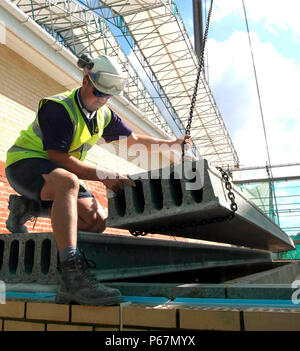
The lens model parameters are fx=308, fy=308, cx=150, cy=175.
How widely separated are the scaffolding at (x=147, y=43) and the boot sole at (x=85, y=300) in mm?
9308

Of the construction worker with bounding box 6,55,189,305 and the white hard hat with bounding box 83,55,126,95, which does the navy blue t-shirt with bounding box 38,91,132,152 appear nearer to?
the construction worker with bounding box 6,55,189,305

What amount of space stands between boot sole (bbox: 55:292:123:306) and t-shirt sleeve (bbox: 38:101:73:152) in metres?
1.03

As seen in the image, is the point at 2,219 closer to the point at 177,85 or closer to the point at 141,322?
the point at 141,322

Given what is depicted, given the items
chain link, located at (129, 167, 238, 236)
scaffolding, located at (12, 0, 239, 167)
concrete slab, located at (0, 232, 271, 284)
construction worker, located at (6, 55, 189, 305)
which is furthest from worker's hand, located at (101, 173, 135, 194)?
scaffolding, located at (12, 0, 239, 167)

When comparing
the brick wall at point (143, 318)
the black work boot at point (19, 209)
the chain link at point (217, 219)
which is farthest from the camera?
the black work boot at point (19, 209)

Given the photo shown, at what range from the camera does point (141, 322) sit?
55.1 inches

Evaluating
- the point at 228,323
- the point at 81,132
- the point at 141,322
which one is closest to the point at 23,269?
the point at 81,132

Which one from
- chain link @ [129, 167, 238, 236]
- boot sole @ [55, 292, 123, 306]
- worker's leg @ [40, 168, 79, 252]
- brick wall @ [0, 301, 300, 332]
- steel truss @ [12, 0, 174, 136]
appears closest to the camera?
brick wall @ [0, 301, 300, 332]

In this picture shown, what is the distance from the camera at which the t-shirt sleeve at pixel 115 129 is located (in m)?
3.05

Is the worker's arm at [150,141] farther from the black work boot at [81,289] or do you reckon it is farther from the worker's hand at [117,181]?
the black work boot at [81,289]

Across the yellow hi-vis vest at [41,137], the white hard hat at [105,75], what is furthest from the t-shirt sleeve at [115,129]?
the white hard hat at [105,75]

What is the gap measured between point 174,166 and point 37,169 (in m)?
1.03

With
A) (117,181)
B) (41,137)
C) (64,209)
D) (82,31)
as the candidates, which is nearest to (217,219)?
(117,181)

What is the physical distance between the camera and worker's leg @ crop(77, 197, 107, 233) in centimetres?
281
